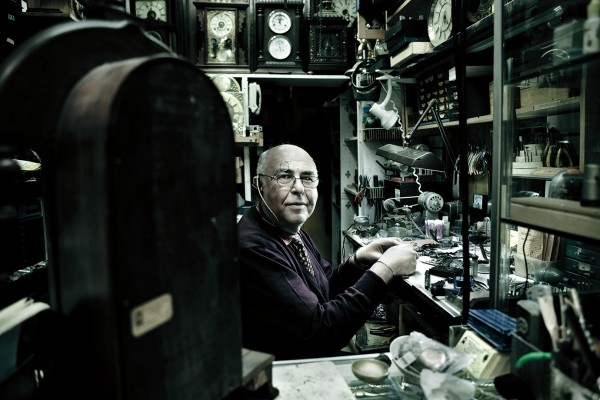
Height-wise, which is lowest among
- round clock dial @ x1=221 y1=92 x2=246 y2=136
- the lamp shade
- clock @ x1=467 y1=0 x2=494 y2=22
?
the lamp shade

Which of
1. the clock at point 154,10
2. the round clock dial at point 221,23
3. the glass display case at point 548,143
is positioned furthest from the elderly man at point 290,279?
the clock at point 154,10

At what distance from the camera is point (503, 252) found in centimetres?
126


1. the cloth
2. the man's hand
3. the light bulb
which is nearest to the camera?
the cloth

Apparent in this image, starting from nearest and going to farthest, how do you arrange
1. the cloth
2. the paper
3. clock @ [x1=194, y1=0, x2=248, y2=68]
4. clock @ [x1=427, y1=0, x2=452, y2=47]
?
the paper
the cloth
clock @ [x1=427, y1=0, x2=452, y2=47]
clock @ [x1=194, y1=0, x2=248, y2=68]

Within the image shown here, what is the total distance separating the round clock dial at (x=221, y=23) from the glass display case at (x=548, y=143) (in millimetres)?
3347

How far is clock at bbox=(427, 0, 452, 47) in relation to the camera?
2.58 meters

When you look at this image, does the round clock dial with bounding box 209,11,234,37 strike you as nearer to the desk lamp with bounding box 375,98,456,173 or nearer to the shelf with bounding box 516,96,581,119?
the desk lamp with bounding box 375,98,456,173

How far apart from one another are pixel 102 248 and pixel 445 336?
68.3 inches

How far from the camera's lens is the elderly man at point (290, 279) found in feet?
5.26

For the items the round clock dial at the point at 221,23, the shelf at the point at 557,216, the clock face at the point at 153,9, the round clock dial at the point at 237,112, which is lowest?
the shelf at the point at 557,216

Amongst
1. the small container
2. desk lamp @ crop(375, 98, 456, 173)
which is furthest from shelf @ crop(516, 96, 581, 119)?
the small container

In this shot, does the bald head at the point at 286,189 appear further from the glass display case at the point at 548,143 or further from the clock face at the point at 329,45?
the clock face at the point at 329,45

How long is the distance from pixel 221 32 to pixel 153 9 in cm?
→ 74

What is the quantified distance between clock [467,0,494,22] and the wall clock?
8.01ft
